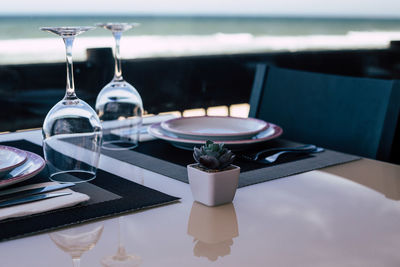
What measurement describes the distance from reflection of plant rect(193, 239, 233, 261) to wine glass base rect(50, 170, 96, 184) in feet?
0.96

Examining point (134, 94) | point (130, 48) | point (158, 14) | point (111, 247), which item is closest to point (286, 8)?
point (158, 14)

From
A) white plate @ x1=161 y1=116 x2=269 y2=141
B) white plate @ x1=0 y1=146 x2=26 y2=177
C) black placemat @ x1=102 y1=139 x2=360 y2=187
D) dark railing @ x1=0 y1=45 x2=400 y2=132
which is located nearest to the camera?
white plate @ x1=0 y1=146 x2=26 y2=177

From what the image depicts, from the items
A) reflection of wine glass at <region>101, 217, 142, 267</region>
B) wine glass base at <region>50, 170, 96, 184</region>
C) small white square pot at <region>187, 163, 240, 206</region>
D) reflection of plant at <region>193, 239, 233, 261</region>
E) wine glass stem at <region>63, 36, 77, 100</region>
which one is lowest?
wine glass base at <region>50, 170, 96, 184</region>

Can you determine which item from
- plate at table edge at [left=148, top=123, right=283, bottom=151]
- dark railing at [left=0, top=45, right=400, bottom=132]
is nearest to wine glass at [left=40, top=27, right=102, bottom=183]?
plate at table edge at [left=148, top=123, right=283, bottom=151]

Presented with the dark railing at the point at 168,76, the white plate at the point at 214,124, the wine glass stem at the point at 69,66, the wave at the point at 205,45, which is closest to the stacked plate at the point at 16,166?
the wine glass stem at the point at 69,66

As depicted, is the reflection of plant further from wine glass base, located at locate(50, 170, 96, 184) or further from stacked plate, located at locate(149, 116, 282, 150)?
stacked plate, located at locate(149, 116, 282, 150)

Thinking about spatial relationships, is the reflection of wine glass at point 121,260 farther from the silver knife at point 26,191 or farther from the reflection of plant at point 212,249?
the silver knife at point 26,191

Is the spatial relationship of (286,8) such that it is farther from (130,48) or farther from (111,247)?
(111,247)

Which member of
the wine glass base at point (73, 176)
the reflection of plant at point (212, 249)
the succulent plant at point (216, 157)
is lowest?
the wine glass base at point (73, 176)

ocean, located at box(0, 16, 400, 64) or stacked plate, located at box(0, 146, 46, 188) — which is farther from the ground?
stacked plate, located at box(0, 146, 46, 188)

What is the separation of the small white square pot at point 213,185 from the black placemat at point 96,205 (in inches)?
1.6

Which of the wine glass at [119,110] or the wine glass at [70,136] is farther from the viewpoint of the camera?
the wine glass at [119,110]

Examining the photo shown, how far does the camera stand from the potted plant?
757 mm

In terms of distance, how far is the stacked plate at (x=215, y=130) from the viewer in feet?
3.47
